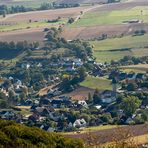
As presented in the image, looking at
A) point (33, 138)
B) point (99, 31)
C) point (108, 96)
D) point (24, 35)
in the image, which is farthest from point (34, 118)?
point (99, 31)

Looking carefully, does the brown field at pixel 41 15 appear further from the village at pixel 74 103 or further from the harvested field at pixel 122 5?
the village at pixel 74 103

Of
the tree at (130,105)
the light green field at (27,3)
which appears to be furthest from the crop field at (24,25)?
the tree at (130,105)

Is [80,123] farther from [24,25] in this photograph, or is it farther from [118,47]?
[24,25]

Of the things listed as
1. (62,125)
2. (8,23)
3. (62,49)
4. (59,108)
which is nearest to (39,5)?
(8,23)

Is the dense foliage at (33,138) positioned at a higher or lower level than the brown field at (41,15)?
higher

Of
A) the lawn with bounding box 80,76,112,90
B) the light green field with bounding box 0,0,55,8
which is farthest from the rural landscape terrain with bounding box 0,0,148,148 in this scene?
the light green field with bounding box 0,0,55,8

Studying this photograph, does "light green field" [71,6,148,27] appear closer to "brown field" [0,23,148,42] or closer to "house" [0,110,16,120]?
"brown field" [0,23,148,42]

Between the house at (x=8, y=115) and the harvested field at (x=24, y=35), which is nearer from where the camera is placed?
the house at (x=8, y=115)
